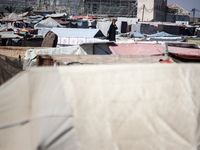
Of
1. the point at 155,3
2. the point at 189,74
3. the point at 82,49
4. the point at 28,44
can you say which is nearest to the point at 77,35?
the point at 28,44

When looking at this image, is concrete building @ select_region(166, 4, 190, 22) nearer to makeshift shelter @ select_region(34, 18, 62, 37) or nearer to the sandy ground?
makeshift shelter @ select_region(34, 18, 62, 37)

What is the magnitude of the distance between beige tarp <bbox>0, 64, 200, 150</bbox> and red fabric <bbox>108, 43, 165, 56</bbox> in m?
4.06

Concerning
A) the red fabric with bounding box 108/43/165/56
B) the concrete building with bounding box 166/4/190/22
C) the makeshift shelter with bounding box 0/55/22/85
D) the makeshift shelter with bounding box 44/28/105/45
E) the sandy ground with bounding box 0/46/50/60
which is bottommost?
Result: the makeshift shelter with bounding box 0/55/22/85

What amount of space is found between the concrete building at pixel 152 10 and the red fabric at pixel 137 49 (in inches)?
1631

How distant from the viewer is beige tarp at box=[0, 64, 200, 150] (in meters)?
2.21

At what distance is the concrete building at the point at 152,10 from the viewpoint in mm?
48341

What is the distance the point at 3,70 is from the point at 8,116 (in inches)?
161

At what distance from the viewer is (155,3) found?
48.8m

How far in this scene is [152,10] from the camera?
48.3 m

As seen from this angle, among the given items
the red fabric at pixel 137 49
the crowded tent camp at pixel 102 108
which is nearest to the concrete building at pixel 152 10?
the red fabric at pixel 137 49

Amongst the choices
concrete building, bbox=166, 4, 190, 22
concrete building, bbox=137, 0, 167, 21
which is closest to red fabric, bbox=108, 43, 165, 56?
concrete building, bbox=137, 0, 167, 21

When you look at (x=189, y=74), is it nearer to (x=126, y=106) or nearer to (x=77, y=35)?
(x=126, y=106)

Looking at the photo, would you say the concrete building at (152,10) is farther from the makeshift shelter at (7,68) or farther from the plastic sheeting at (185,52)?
the makeshift shelter at (7,68)

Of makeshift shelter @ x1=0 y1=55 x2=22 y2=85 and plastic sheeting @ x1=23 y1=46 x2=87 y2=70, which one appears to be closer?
makeshift shelter @ x1=0 y1=55 x2=22 y2=85
